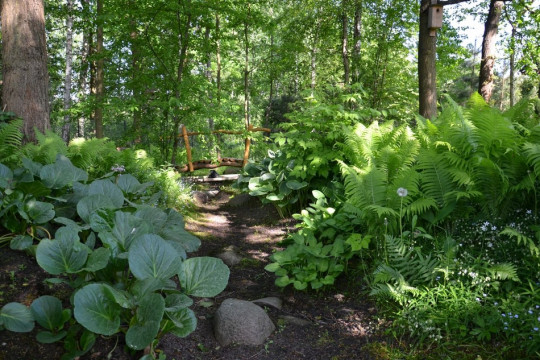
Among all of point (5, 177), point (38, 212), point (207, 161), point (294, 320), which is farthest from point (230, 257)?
point (207, 161)

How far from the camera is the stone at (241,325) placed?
263cm

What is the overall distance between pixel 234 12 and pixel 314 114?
379 centimetres

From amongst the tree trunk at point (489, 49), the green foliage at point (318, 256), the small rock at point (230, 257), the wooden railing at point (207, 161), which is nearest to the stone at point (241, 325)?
the green foliage at point (318, 256)

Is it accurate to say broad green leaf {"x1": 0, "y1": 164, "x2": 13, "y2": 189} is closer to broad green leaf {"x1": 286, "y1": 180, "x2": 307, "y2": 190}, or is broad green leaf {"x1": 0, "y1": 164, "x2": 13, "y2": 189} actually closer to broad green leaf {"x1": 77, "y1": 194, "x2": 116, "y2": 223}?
broad green leaf {"x1": 77, "y1": 194, "x2": 116, "y2": 223}

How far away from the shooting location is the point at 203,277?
6.57ft

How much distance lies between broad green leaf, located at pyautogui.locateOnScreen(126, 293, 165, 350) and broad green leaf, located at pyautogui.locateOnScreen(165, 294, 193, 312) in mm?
99

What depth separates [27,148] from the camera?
12.5 ft

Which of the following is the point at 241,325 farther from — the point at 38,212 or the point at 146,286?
the point at 38,212

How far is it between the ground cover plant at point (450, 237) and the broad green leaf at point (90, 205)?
152 cm

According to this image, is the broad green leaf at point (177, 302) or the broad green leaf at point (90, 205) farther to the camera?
the broad green leaf at point (90, 205)

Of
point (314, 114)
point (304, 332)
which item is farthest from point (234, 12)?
point (304, 332)

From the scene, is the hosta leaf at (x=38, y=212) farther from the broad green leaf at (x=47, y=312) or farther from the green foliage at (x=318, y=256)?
the green foliage at (x=318, y=256)

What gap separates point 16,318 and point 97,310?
0.37 meters

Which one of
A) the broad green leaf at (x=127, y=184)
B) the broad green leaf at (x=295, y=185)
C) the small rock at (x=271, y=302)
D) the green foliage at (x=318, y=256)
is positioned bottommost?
the small rock at (x=271, y=302)
